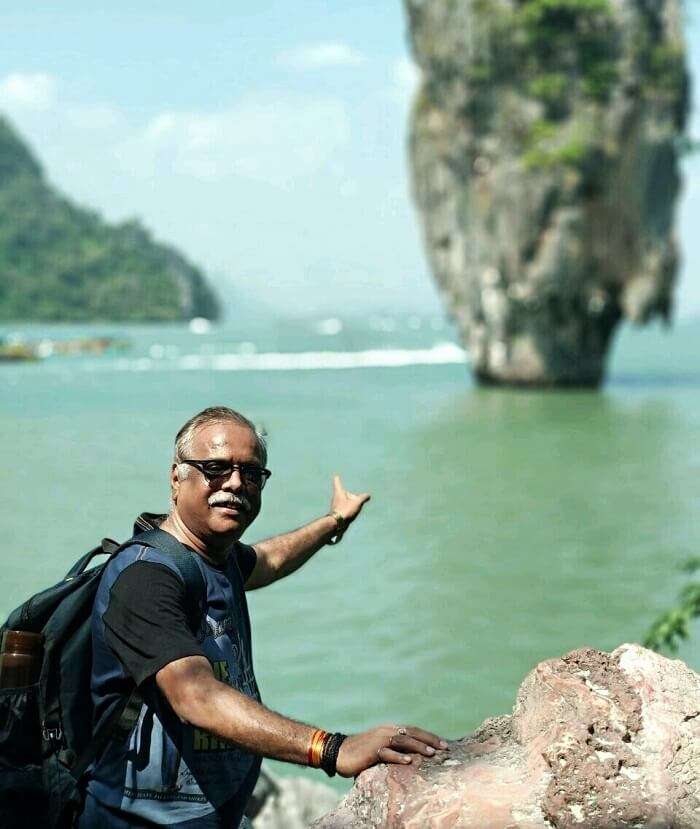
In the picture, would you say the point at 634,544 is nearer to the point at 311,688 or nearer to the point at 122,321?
the point at 311,688

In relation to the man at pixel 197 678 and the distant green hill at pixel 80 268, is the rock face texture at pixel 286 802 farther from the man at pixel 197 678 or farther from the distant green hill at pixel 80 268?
the distant green hill at pixel 80 268

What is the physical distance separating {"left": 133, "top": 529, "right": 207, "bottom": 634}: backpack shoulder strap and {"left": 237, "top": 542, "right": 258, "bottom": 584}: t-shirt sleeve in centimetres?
48

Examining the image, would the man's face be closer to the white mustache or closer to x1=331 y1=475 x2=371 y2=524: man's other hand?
the white mustache

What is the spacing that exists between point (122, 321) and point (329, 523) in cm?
11058

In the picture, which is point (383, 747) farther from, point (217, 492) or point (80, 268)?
point (80, 268)

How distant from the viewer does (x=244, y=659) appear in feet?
7.88

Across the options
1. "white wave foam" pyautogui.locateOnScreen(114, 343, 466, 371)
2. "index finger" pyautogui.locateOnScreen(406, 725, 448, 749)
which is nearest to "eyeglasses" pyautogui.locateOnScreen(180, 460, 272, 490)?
"index finger" pyautogui.locateOnScreen(406, 725, 448, 749)

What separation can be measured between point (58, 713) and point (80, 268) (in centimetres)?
11514

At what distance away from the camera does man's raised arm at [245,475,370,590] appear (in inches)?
114

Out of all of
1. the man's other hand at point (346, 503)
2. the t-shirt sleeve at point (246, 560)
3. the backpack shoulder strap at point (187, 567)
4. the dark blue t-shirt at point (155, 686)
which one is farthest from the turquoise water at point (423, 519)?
the backpack shoulder strap at point (187, 567)

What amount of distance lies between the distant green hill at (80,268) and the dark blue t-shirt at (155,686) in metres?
109

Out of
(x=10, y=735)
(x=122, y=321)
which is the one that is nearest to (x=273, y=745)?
(x=10, y=735)

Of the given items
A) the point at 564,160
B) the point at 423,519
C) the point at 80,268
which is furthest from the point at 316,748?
the point at 80,268

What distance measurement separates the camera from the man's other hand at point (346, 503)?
123 inches
